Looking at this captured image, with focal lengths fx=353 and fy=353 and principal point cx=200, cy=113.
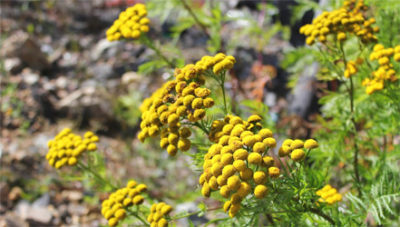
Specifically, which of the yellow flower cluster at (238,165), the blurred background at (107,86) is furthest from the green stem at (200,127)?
the blurred background at (107,86)

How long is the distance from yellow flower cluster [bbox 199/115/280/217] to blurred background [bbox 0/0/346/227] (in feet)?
4.23

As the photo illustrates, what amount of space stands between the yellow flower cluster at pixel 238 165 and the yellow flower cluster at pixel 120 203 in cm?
64

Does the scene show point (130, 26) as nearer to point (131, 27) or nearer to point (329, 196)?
point (131, 27)

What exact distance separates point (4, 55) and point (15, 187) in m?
3.00

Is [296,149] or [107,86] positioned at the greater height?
[107,86]

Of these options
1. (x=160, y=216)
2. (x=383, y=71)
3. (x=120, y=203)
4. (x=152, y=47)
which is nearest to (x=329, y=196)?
(x=383, y=71)

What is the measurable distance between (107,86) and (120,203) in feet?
13.7

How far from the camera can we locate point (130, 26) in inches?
98.7

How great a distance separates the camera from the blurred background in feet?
13.3

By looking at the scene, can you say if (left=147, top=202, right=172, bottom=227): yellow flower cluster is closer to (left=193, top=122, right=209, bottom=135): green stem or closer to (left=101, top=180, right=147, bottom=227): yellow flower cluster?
(left=101, top=180, right=147, bottom=227): yellow flower cluster

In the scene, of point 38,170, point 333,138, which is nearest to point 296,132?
point 333,138

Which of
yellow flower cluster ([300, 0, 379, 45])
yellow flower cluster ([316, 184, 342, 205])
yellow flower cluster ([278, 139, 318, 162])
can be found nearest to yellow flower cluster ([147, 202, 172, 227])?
yellow flower cluster ([278, 139, 318, 162])

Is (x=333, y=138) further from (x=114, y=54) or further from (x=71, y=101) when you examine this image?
(x=114, y=54)

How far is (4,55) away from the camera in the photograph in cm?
627
